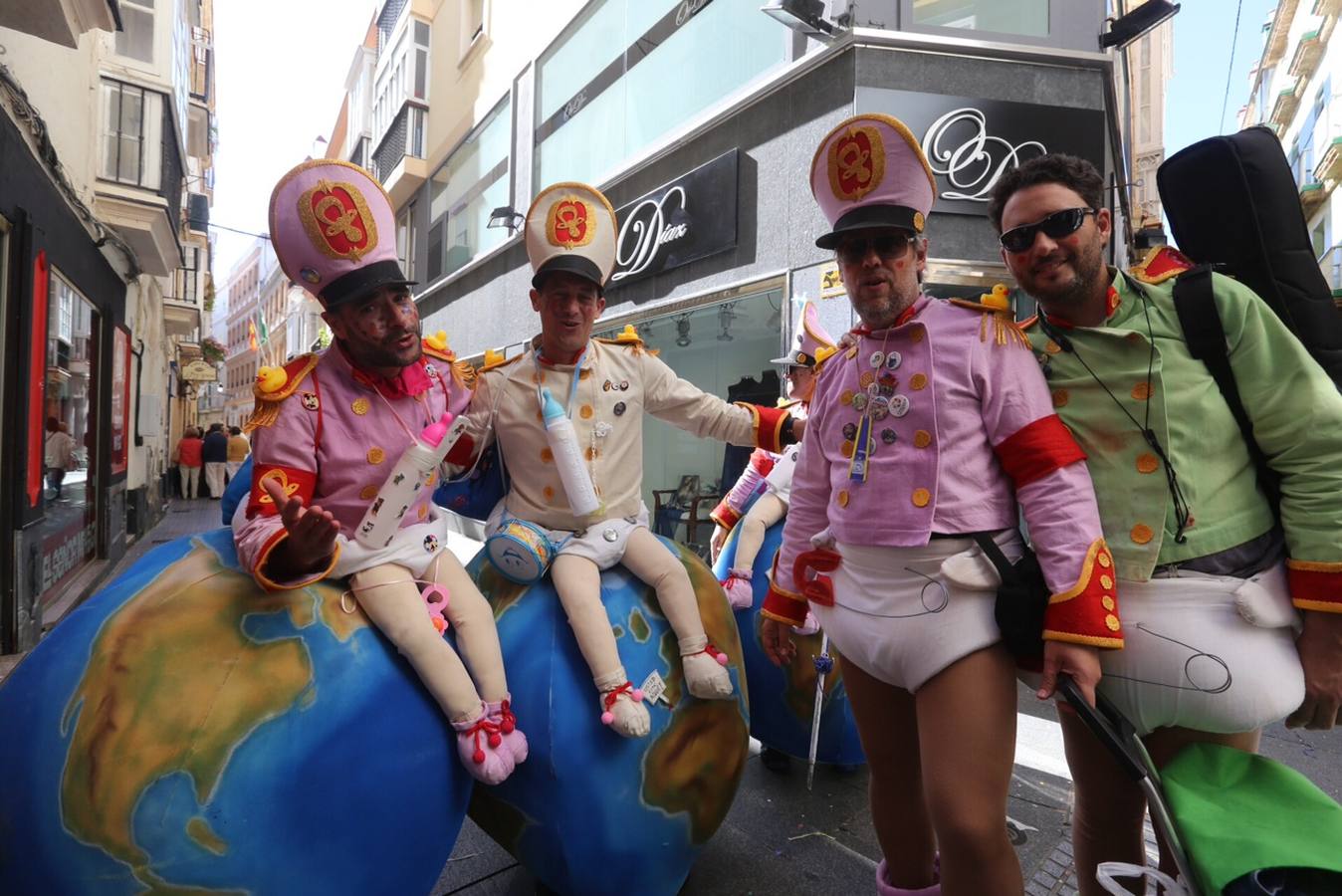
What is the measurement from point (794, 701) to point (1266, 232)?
7.58 feet

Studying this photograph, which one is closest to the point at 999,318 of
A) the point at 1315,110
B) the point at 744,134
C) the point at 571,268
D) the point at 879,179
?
the point at 879,179

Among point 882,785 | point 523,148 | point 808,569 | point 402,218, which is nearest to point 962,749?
point 882,785

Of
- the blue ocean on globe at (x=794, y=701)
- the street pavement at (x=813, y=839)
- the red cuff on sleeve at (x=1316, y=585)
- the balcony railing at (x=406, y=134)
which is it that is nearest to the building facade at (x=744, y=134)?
the blue ocean on globe at (x=794, y=701)

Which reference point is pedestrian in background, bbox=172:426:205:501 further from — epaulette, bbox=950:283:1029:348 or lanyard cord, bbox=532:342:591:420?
epaulette, bbox=950:283:1029:348

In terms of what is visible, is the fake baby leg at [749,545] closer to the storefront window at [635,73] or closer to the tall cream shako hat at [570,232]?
the tall cream shako hat at [570,232]

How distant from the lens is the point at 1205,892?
1263mm

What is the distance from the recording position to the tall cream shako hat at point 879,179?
1.95m

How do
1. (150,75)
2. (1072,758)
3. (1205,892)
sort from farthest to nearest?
(150,75), (1072,758), (1205,892)

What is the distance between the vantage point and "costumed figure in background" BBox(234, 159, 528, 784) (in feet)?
6.44

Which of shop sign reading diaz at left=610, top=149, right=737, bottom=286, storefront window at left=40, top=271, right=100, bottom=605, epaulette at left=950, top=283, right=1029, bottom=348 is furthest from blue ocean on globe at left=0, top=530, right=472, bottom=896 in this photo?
shop sign reading diaz at left=610, top=149, right=737, bottom=286

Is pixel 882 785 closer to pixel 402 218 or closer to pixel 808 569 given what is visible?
pixel 808 569

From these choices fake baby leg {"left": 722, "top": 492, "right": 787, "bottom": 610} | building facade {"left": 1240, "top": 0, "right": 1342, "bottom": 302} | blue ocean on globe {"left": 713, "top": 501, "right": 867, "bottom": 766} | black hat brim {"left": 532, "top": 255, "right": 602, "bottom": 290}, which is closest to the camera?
black hat brim {"left": 532, "top": 255, "right": 602, "bottom": 290}

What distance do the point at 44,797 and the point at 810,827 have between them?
2.45 meters

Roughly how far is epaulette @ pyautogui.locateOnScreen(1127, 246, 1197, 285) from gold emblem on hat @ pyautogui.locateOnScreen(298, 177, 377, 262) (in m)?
1.98
